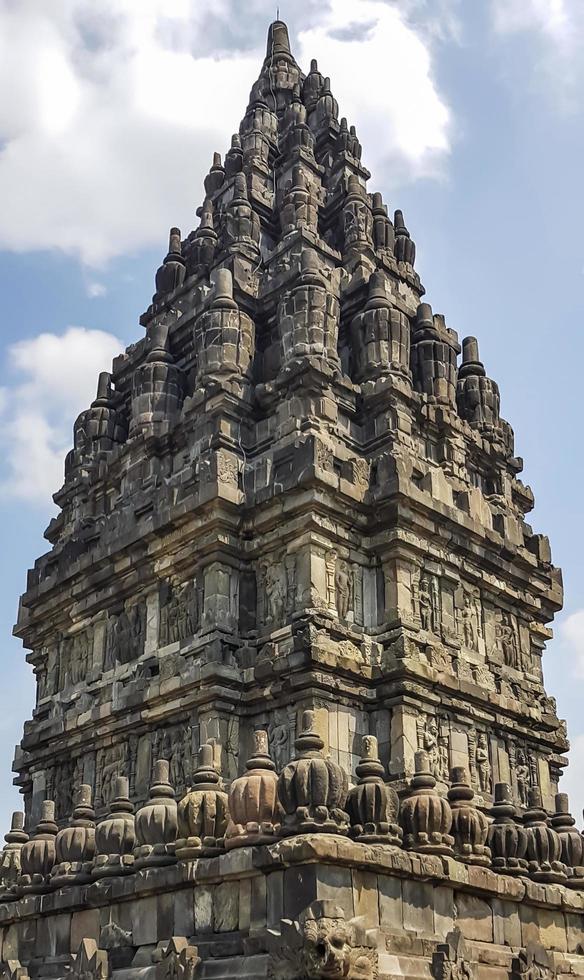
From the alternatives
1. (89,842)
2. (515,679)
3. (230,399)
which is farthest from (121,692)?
(515,679)

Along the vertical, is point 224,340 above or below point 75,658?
above

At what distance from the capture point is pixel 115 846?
16031mm

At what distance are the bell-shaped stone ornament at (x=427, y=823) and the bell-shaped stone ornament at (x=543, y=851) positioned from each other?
7.55 ft

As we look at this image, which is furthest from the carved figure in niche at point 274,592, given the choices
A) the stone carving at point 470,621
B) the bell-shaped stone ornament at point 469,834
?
the bell-shaped stone ornament at point 469,834

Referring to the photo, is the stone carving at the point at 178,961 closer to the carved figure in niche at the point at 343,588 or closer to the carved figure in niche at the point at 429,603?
the carved figure in niche at the point at 343,588

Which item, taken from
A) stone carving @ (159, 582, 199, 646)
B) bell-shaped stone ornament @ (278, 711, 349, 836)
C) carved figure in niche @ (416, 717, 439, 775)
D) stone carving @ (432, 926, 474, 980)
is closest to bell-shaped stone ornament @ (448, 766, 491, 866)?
stone carving @ (432, 926, 474, 980)

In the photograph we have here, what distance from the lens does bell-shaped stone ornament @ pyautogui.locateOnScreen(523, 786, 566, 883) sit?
16.6 meters

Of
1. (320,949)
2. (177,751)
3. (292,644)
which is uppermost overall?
(292,644)

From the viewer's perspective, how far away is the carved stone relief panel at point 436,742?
722 inches

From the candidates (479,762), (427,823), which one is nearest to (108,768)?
(479,762)

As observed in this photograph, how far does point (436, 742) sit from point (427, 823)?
13.1ft

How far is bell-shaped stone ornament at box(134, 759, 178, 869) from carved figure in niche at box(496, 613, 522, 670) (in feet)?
27.8

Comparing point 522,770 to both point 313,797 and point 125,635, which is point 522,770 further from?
point 313,797

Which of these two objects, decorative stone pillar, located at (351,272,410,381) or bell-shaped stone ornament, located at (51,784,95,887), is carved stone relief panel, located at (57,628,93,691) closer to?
bell-shaped stone ornament, located at (51,784,95,887)
